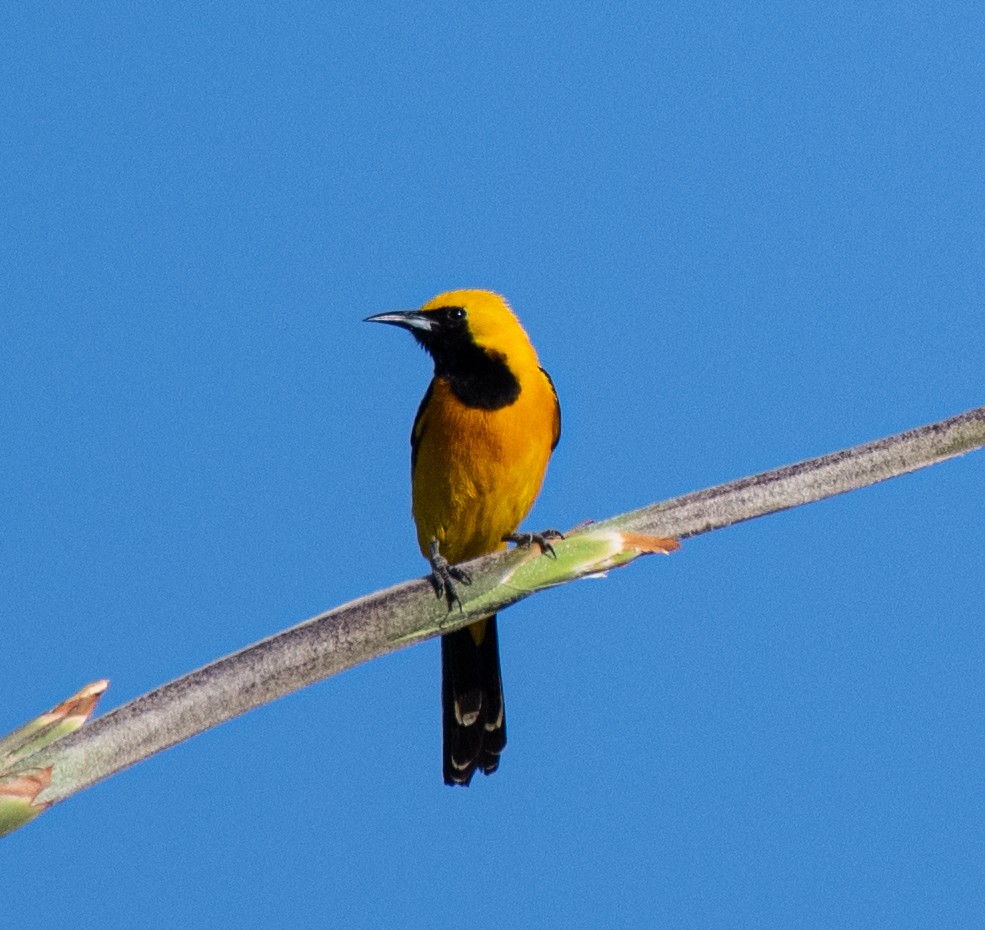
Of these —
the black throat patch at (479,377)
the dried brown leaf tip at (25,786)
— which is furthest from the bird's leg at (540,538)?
the dried brown leaf tip at (25,786)

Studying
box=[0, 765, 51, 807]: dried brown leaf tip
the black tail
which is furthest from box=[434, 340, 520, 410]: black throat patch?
box=[0, 765, 51, 807]: dried brown leaf tip

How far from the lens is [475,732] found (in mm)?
4180

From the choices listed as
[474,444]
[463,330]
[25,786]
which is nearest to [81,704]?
[25,786]

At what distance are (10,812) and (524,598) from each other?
624 mm

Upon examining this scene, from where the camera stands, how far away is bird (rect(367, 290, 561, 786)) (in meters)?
3.73

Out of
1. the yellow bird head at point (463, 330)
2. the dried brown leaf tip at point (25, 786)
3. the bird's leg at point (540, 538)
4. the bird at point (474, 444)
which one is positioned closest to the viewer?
the dried brown leaf tip at point (25, 786)

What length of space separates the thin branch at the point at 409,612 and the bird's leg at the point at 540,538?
0.01 meters

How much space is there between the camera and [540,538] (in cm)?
200

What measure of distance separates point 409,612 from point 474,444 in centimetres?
219

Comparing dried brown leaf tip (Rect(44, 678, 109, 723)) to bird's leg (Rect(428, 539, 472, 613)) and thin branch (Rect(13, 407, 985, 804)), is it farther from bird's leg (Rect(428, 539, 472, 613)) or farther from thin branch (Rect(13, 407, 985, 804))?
bird's leg (Rect(428, 539, 472, 613))

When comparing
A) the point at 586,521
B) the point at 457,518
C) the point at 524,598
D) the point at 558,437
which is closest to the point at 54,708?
the point at 524,598

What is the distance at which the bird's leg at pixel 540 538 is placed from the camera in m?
1.58

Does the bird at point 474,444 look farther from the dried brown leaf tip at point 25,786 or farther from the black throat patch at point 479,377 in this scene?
the dried brown leaf tip at point 25,786

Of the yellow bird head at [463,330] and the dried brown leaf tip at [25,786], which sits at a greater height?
the yellow bird head at [463,330]
